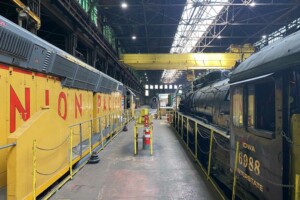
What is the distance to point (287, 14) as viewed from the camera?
17.0 metres

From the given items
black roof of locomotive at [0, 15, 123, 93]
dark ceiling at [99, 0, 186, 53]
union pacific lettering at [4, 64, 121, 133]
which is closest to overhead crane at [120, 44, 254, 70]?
dark ceiling at [99, 0, 186, 53]

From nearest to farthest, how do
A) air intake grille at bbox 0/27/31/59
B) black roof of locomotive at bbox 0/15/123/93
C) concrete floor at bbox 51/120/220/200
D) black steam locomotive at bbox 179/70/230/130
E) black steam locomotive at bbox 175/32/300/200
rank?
black steam locomotive at bbox 175/32/300/200 → air intake grille at bbox 0/27/31/59 → black roof of locomotive at bbox 0/15/123/93 → concrete floor at bbox 51/120/220/200 → black steam locomotive at bbox 179/70/230/130

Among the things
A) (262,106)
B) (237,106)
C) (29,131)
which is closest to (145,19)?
(237,106)

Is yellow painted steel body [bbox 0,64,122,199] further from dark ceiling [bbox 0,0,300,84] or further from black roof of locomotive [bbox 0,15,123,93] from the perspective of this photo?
dark ceiling [bbox 0,0,300,84]

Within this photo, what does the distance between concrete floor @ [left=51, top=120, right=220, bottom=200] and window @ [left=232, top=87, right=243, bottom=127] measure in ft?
5.42

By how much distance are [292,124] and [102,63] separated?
16.4 metres

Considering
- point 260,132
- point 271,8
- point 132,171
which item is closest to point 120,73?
point 271,8

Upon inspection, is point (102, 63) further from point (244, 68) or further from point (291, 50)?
point (291, 50)

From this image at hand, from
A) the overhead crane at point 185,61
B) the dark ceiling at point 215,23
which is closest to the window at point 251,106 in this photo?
the dark ceiling at point 215,23

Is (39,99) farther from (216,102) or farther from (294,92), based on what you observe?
(216,102)

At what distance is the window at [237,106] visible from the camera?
4125 mm

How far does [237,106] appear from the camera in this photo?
4359 mm

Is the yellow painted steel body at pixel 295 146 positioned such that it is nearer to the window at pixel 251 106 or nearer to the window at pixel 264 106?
the window at pixel 264 106

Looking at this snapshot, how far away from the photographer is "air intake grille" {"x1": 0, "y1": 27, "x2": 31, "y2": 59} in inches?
153
